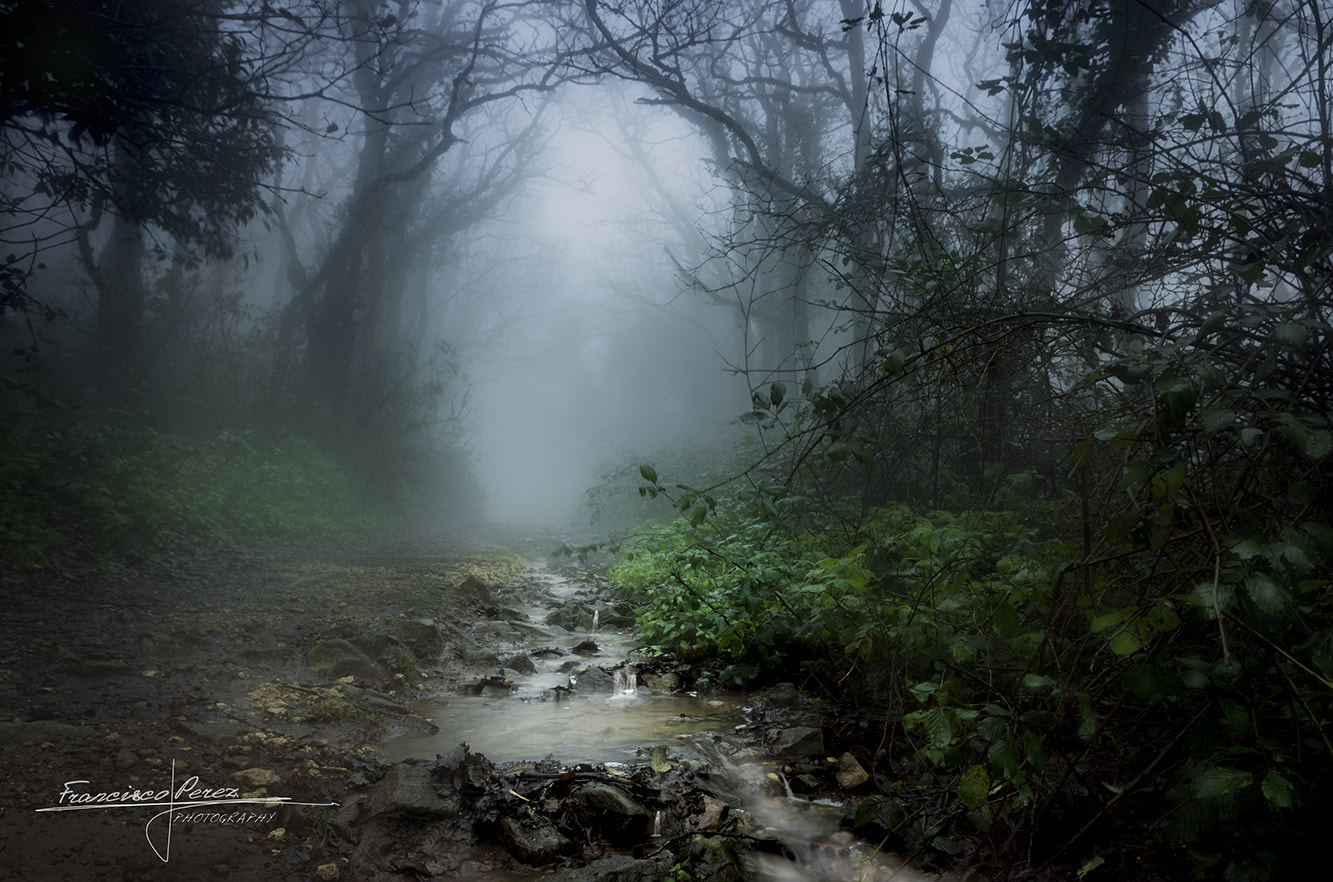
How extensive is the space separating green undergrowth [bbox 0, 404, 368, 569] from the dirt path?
0.78 meters

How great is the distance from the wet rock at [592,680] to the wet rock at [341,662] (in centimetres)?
140

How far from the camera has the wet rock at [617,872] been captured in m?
2.31

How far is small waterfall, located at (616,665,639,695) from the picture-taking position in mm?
4980

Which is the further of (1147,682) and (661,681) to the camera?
(661,681)

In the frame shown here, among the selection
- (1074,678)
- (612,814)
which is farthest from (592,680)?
(1074,678)

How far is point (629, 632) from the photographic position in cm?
713

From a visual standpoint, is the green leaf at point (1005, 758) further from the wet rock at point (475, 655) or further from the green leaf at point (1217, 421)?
the wet rock at point (475, 655)

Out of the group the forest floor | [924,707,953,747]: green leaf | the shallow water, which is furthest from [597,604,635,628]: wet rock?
[924,707,953,747]: green leaf

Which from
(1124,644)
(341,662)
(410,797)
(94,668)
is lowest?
(410,797)

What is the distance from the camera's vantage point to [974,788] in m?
1.69

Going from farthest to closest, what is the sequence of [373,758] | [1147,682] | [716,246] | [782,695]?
[716,246]
[782,695]
[373,758]
[1147,682]

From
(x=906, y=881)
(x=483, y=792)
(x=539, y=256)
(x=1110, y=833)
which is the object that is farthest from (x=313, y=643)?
(x=539, y=256)

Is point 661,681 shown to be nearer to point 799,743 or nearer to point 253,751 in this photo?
point 799,743

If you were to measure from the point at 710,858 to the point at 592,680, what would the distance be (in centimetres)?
275
